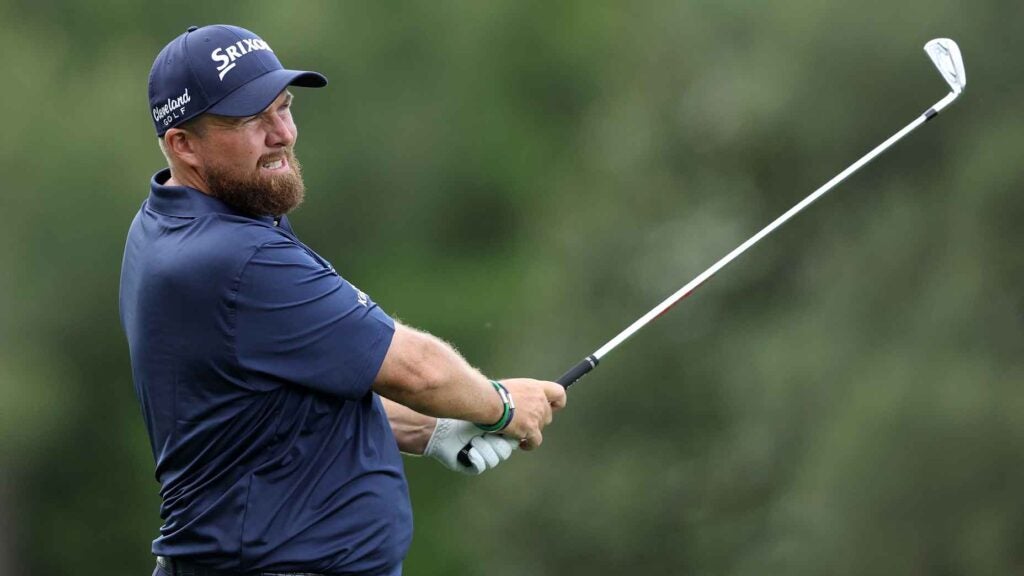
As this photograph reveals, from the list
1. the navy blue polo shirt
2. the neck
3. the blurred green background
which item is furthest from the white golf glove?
the blurred green background

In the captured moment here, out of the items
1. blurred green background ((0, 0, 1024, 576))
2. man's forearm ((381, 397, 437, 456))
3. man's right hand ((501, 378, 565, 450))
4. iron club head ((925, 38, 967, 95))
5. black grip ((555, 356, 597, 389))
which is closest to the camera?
man's right hand ((501, 378, 565, 450))

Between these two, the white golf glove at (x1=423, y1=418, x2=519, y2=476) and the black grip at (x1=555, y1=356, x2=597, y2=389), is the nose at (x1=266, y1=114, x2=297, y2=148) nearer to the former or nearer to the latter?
the white golf glove at (x1=423, y1=418, x2=519, y2=476)

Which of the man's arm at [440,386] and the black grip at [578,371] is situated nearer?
the man's arm at [440,386]

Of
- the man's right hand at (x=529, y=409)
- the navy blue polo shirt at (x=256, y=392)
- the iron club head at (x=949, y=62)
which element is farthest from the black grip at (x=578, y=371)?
the iron club head at (x=949, y=62)

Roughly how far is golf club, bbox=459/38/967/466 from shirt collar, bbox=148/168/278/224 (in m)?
0.74

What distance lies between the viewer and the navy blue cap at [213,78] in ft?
10.1

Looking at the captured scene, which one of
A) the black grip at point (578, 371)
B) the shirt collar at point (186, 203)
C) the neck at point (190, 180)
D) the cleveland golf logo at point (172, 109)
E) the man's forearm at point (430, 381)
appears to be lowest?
the man's forearm at point (430, 381)

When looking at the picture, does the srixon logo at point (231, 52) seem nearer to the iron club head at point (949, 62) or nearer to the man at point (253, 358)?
the man at point (253, 358)

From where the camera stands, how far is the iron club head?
446 cm

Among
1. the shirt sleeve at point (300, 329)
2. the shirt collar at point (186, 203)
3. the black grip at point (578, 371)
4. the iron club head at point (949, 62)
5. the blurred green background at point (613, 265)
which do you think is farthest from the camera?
the blurred green background at point (613, 265)

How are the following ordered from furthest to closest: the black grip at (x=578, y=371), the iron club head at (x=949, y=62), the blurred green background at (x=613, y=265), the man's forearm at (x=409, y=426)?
the blurred green background at (x=613, y=265)
the iron club head at (x=949, y=62)
the black grip at (x=578, y=371)
the man's forearm at (x=409, y=426)

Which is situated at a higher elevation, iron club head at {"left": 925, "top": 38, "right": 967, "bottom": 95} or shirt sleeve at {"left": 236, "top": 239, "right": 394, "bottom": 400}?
iron club head at {"left": 925, "top": 38, "right": 967, "bottom": 95}

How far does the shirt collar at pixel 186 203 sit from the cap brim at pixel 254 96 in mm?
155

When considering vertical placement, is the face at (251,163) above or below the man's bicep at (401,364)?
above
